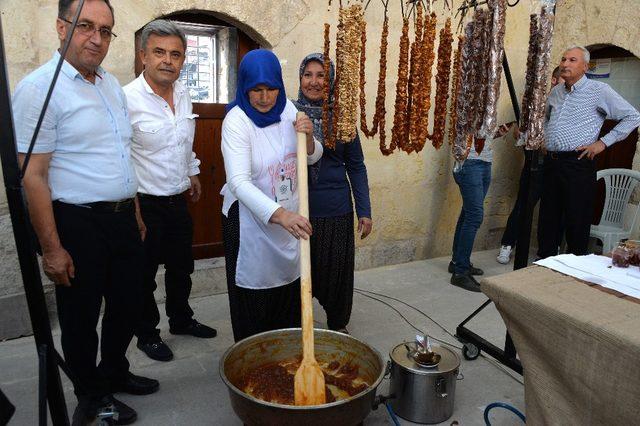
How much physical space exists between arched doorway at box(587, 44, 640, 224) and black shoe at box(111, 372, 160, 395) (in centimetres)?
514

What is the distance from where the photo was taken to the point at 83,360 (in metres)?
2.40

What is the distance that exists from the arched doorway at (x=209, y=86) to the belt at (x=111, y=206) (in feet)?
5.83

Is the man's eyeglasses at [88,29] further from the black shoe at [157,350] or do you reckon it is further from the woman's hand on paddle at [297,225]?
the black shoe at [157,350]

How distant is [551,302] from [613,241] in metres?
3.67

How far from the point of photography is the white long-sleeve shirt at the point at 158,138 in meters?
2.89

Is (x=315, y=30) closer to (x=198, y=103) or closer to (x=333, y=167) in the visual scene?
(x=198, y=103)

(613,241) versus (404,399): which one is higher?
(613,241)

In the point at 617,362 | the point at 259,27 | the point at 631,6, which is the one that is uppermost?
the point at 631,6

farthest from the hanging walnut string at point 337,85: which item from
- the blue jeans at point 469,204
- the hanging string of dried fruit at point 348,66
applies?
the blue jeans at point 469,204

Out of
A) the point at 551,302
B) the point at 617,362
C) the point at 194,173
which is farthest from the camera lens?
the point at 194,173

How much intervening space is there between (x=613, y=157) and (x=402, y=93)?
3.85m

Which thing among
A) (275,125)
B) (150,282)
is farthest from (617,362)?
(150,282)

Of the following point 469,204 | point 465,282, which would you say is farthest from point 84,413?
point 469,204

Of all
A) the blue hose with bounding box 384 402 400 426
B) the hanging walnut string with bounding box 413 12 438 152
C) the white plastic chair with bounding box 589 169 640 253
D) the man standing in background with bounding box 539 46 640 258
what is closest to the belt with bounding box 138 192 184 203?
the hanging walnut string with bounding box 413 12 438 152
